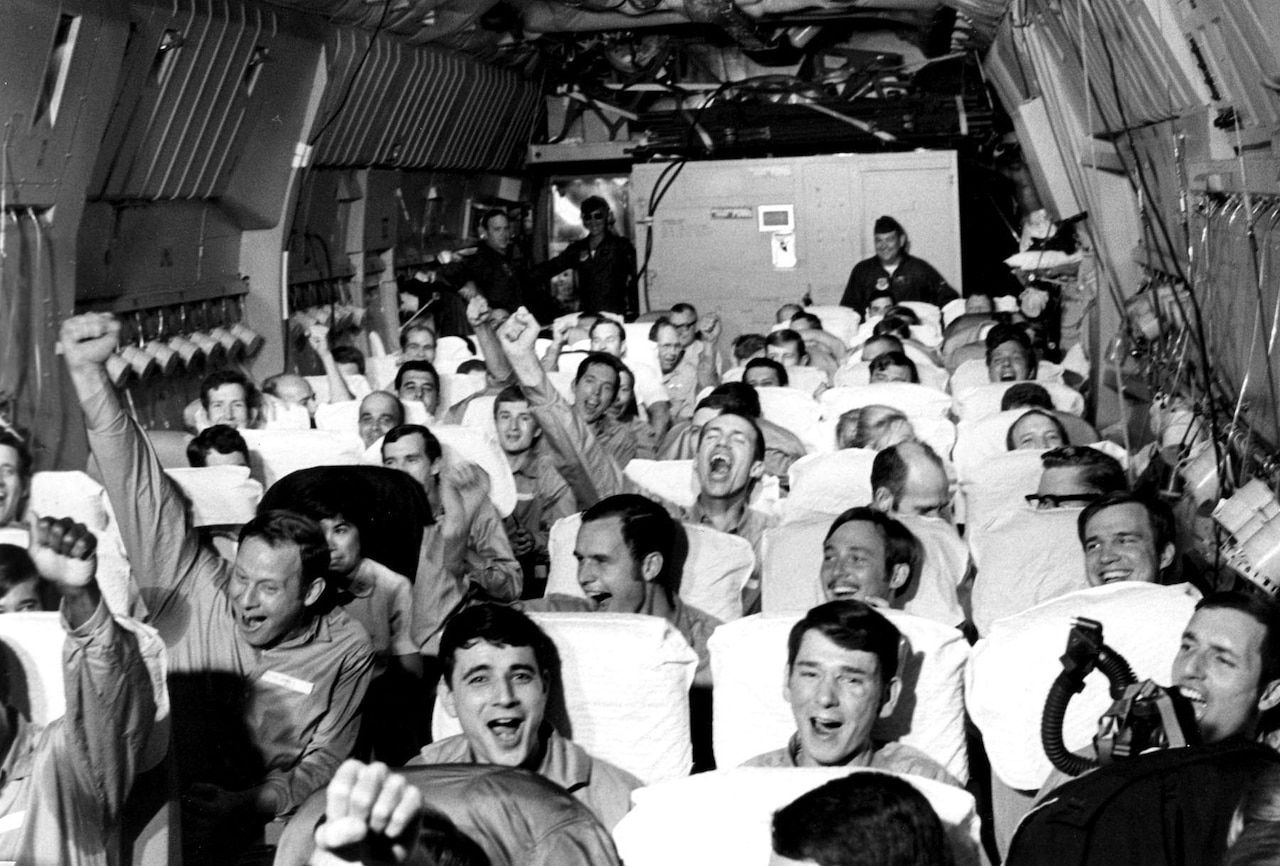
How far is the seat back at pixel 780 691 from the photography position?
3.72m

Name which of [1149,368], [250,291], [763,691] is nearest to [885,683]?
[763,691]

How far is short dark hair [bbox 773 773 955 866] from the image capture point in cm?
247

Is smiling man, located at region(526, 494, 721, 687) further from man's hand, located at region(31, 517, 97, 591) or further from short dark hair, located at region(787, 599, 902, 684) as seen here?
man's hand, located at region(31, 517, 97, 591)

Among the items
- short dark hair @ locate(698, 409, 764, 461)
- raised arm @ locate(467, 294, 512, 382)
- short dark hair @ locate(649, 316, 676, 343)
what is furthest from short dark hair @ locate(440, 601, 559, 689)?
short dark hair @ locate(649, 316, 676, 343)

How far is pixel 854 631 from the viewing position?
349 centimetres

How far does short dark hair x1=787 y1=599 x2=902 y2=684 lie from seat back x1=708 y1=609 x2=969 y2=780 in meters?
0.20

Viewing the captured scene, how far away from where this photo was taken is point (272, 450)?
20.6 feet

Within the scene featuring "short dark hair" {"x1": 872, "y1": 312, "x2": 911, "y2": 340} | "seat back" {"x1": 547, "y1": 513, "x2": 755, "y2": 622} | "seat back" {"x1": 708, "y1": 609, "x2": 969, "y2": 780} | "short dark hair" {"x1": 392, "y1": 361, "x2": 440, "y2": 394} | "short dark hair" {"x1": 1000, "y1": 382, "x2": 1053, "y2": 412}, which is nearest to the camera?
"seat back" {"x1": 708, "y1": 609, "x2": 969, "y2": 780}

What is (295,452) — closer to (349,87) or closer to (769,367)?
(769,367)

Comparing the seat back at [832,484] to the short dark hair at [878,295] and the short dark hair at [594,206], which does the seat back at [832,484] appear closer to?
the short dark hair at [878,295]

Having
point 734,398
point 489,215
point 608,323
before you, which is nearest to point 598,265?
point 489,215

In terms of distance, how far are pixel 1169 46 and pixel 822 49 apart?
9.37 meters

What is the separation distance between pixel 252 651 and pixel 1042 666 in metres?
1.92

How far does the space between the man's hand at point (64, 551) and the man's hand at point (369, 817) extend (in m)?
0.68
